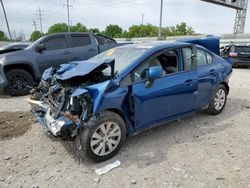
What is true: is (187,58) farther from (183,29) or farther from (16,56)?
(183,29)

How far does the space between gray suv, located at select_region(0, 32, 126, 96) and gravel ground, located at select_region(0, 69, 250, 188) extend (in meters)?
3.06

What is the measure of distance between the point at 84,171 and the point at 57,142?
100 centimetres

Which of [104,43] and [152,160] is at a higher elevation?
[104,43]

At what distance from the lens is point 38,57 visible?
25.0 ft

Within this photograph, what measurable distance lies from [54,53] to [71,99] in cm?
496

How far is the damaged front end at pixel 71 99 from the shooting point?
130 inches

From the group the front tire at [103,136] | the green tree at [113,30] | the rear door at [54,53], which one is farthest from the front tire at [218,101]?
the green tree at [113,30]

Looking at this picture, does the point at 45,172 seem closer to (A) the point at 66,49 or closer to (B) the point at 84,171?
(B) the point at 84,171

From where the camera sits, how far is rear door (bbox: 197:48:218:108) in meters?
4.71

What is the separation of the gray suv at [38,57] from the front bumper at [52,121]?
328cm

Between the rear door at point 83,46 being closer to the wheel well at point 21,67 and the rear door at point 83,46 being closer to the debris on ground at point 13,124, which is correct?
the wheel well at point 21,67

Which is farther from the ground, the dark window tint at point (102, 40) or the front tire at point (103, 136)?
the dark window tint at point (102, 40)

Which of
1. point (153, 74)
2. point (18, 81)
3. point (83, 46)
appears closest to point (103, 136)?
point (153, 74)

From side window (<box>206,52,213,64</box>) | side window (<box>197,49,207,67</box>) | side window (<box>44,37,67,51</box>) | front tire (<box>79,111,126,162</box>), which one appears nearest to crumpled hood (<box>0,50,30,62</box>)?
side window (<box>44,37,67,51</box>)
